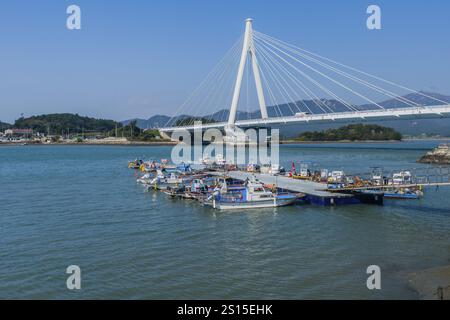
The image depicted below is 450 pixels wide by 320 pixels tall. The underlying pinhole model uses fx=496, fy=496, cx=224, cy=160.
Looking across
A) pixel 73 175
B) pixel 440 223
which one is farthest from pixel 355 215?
pixel 73 175

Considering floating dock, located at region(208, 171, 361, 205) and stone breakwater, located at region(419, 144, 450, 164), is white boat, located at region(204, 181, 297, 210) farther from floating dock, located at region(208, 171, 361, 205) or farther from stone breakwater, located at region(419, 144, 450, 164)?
stone breakwater, located at region(419, 144, 450, 164)

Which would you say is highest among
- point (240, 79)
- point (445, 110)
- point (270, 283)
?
point (240, 79)

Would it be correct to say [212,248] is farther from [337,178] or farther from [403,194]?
[337,178]

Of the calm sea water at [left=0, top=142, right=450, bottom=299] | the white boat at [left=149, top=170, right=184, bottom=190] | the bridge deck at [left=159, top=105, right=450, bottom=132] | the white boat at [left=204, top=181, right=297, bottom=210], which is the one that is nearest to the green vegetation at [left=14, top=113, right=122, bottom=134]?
the bridge deck at [left=159, top=105, right=450, bottom=132]

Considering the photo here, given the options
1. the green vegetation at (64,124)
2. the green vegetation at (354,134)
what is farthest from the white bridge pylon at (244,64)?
the green vegetation at (64,124)

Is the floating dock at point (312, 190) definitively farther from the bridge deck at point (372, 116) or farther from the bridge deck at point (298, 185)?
the bridge deck at point (372, 116)

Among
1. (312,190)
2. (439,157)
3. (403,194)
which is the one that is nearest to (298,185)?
(312,190)
